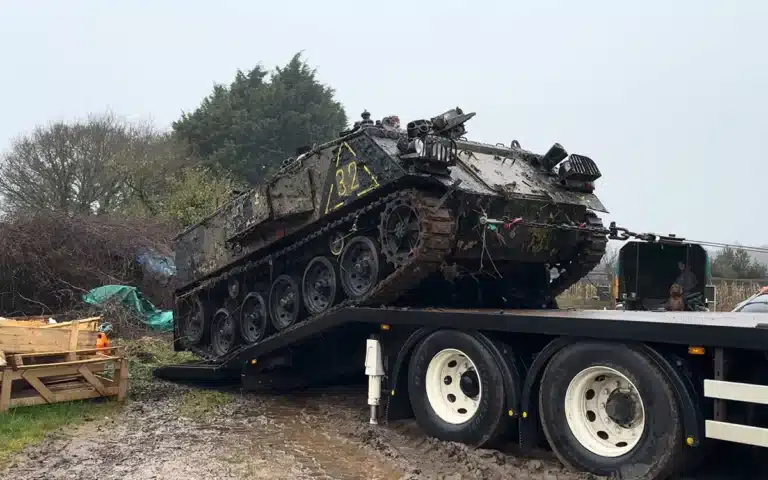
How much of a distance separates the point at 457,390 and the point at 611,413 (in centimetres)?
175

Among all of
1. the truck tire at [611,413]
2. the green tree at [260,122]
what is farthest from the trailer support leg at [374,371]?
the green tree at [260,122]

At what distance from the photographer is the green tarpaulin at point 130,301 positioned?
49.6ft

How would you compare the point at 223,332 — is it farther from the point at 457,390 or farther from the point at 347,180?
the point at 457,390

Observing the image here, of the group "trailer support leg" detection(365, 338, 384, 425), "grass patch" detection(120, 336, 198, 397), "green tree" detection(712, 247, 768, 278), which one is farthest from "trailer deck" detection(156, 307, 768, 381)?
"green tree" detection(712, 247, 768, 278)

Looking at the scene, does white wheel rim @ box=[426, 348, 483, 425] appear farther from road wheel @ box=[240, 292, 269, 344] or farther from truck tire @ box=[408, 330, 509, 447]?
road wheel @ box=[240, 292, 269, 344]

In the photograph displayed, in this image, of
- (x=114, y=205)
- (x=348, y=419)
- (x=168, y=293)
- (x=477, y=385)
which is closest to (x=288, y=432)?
(x=348, y=419)

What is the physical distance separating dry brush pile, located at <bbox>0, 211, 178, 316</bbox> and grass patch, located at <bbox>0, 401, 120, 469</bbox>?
778cm

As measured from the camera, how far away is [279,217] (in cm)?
960

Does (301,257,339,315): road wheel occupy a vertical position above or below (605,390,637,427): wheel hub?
above

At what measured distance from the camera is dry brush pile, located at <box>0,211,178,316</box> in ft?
52.5

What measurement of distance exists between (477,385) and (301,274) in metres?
4.06

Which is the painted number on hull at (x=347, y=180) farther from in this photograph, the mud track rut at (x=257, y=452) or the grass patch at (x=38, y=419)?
the grass patch at (x=38, y=419)

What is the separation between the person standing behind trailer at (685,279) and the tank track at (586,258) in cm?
94

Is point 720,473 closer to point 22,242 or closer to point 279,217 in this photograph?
point 279,217
